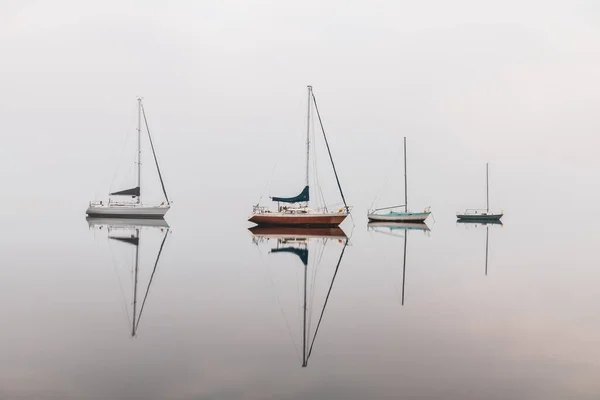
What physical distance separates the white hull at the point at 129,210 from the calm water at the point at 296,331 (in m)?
38.0

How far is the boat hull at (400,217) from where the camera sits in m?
66.1

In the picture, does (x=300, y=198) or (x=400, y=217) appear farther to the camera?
(x=400, y=217)

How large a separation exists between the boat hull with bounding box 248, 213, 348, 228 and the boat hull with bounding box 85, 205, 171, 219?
692 inches

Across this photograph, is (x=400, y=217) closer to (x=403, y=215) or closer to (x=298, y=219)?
(x=403, y=215)

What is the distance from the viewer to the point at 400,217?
66875 mm

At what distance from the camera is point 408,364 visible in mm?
9492

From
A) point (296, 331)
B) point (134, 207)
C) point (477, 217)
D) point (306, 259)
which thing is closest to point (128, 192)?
point (134, 207)

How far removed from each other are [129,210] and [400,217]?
32.4 metres

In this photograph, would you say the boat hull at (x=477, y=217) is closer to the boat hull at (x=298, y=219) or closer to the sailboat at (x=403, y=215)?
the sailboat at (x=403, y=215)

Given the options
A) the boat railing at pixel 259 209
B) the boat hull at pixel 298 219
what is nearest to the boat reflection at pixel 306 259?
the boat hull at pixel 298 219

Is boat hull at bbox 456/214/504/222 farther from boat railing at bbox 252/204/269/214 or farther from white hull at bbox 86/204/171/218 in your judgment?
white hull at bbox 86/204/171/218

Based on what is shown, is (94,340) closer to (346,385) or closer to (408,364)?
(346,385)

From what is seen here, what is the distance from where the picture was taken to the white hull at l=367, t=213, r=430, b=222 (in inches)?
2600
